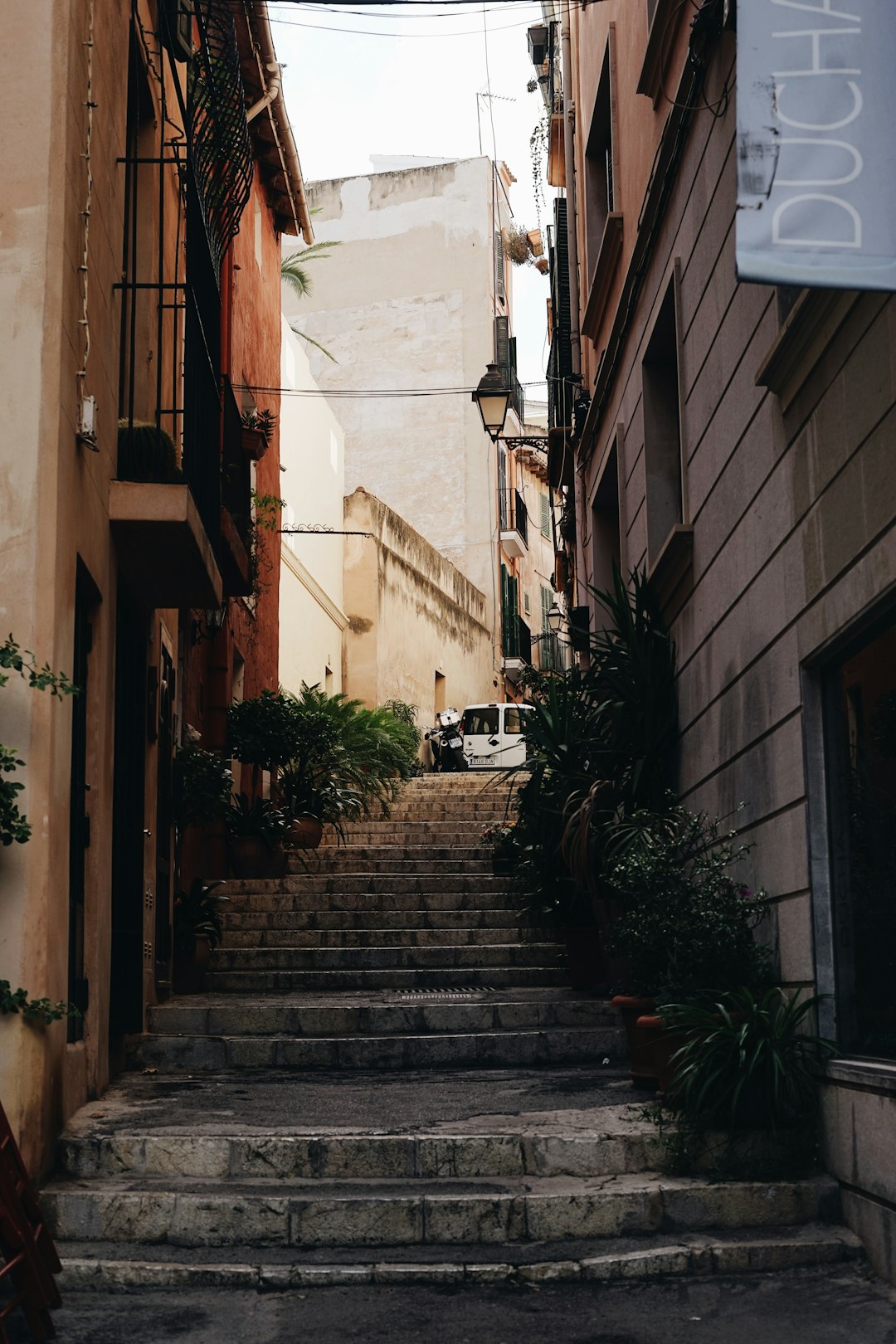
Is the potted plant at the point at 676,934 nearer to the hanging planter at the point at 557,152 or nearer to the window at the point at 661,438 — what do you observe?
the window at the point at 661,438

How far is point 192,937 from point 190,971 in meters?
0.26

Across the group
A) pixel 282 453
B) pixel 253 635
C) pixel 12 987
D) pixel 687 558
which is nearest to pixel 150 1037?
pixel 12 987

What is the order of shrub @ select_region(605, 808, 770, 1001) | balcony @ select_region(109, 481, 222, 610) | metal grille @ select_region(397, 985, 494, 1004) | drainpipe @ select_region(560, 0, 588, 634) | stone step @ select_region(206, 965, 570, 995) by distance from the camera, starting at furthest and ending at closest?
drainpipe @ select_region(560, 0, 588, 634)
stone step @ select_region(206, 965, 570, 995)
metal grille @ select_region(397, 985, 494, 1004)
balcony @ select_region(109, 481, 222, 610)
shrub @ select_region(605, 808, 770, 1001)

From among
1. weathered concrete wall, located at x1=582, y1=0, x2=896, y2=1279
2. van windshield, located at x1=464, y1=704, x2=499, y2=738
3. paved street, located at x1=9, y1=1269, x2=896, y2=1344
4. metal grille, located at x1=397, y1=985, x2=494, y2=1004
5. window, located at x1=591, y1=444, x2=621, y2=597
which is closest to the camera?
paved street, located at x1=9, y1=1269, x2=896, y2=1344

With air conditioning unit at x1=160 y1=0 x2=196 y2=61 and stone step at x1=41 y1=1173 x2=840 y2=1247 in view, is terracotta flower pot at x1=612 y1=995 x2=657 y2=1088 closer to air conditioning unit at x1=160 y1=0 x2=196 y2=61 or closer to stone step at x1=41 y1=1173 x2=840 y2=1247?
stone step at x1=41 y1=1173 x2=840 y2=1247

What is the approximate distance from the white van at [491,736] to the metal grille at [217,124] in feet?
52.1

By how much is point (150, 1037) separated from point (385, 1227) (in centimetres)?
322

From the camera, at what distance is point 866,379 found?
473 centimetres

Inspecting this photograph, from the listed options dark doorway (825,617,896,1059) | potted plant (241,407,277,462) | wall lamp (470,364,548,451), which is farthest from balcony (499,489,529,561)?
dark doorway (825,617,896,1059)

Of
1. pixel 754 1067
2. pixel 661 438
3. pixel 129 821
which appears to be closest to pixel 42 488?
pixel 129 821

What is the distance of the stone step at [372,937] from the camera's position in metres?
10.8

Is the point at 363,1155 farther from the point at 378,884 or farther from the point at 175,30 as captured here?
the point at 378,884

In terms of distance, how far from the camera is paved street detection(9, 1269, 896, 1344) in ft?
13.9

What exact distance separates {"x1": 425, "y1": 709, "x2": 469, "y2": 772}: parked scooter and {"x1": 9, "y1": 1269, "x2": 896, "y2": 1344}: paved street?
21.0m
